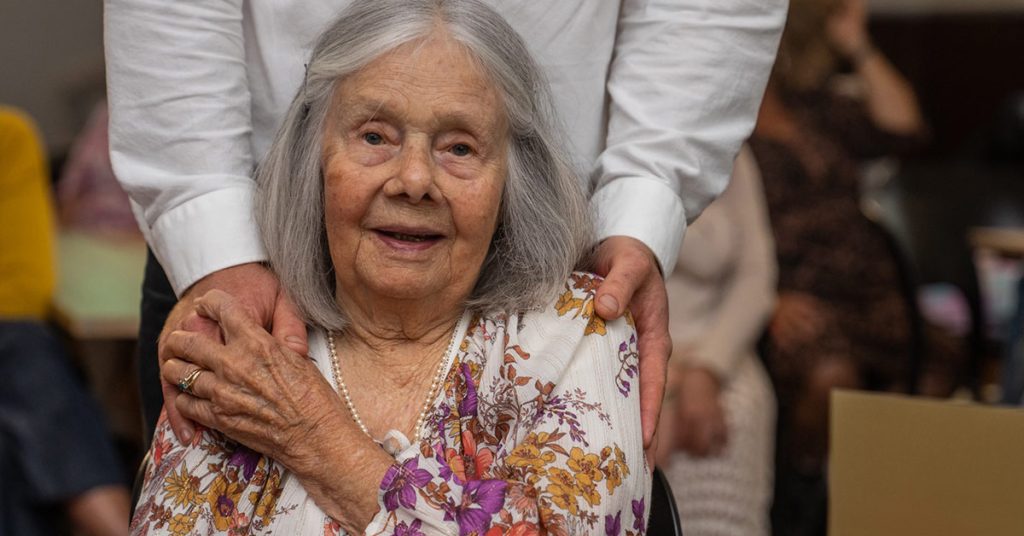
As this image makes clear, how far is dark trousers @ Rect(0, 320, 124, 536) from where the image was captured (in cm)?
327

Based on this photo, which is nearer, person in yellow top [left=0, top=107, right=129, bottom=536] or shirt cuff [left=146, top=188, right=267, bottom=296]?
shirt cuff [left=146, top=188, right=267, bottom=296]

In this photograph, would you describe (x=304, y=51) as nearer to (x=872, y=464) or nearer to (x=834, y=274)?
(x=872, y=464)

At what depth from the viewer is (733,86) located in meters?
1.98

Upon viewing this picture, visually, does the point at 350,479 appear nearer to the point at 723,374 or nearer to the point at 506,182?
the point at 506,182

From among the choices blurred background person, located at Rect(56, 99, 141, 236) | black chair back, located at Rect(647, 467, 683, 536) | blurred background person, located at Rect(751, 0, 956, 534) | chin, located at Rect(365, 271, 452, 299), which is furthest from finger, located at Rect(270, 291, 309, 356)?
blurred background person, located at Rect(56, 99, 141, 236)

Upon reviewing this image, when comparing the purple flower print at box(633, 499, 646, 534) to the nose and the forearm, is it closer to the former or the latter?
the forearm

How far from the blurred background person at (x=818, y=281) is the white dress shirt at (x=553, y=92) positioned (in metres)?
1.95

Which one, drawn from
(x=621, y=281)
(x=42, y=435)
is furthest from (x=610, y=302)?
(x=42, y=435)

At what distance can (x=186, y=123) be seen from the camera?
6.03 feet

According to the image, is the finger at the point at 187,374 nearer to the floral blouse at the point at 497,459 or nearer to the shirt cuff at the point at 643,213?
the floral blouse at the point at 497,459

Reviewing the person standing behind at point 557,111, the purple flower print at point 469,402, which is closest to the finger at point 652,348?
the person standing behind at point 557,111

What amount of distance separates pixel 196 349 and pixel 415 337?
0.29 meters

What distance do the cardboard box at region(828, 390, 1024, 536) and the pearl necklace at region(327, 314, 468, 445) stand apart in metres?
0.59

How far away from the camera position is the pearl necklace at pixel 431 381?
1.74 meters
